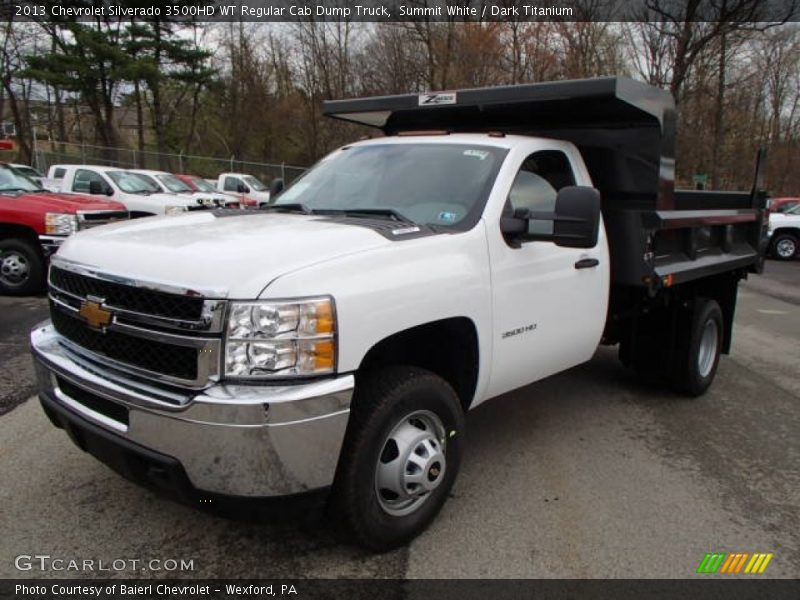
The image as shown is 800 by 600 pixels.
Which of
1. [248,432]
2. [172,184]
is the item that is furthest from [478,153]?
[172,184]

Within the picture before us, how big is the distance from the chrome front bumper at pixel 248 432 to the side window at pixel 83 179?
41.9ft

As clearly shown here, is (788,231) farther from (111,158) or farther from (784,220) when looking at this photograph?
(111,158)

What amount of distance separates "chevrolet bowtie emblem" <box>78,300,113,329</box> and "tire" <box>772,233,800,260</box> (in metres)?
21.1

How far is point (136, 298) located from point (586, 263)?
2720mm

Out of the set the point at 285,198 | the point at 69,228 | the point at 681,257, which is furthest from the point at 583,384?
the point at 69,228

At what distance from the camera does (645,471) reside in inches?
163

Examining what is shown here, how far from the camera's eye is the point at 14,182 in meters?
9.65

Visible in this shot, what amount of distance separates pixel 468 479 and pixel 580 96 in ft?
8.06

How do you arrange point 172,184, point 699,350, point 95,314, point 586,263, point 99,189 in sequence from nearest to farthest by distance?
point 95,314 → point 586,263 → point 699,350 → point 99,189 → point 172,184

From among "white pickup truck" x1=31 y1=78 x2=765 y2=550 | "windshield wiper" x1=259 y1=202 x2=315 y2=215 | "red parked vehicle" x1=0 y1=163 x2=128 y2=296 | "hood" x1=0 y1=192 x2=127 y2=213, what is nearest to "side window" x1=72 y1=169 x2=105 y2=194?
"hood" x1=0 y1=192 x2=127 y2=213

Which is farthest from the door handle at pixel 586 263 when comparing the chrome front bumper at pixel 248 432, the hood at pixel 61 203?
the hood at pixel 61 203

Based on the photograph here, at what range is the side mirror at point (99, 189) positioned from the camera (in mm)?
12875

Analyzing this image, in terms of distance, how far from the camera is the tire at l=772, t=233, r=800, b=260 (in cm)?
1966

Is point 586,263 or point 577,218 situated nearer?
point 577,218
